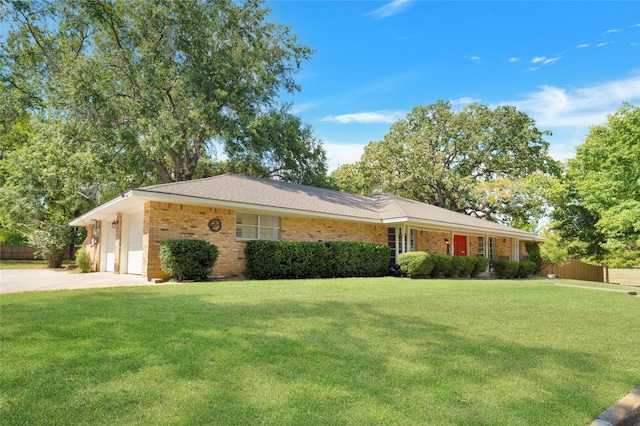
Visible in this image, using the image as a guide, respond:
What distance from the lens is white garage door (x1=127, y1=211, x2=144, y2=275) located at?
1351cm

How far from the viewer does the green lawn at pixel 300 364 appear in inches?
106

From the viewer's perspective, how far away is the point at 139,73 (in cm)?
2034

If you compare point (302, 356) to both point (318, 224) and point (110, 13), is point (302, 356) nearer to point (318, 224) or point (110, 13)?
point (318, 224)

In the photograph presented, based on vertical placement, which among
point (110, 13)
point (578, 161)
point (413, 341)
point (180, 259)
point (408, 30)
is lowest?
point (413, 341)

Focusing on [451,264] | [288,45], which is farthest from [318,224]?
[288,45]

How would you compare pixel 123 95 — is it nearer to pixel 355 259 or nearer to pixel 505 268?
pixel 355 259

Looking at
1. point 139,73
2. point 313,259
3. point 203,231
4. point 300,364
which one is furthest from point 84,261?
point 300,364

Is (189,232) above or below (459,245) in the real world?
above

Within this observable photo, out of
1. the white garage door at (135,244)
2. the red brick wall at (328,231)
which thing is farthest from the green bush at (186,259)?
the red brick wall at (328,231)

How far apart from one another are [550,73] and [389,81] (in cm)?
675

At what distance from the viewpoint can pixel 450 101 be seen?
32438 mm

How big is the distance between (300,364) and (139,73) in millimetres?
21070

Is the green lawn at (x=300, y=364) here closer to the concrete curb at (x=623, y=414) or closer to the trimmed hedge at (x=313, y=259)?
the concrete curb at (x=623, y=414)

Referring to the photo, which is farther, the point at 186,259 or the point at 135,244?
the point at 135,244
